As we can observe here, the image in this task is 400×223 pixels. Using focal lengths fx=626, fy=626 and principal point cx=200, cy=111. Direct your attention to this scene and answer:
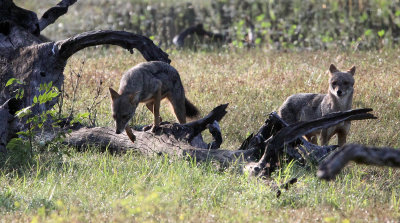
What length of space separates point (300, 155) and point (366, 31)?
9275 millimetres

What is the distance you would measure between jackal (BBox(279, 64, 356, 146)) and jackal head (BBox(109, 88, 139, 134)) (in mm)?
2338

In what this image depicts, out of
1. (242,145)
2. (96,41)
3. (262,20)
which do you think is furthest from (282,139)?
(262,20)

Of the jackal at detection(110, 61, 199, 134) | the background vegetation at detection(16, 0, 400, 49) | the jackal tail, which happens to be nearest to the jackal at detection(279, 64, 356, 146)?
the jackal tail

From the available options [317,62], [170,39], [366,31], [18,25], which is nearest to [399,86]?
[317,62]

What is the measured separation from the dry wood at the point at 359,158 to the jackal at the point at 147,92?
3.98 metres

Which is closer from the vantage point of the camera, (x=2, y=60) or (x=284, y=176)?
(x=284, y=176)

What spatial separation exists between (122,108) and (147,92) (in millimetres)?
484

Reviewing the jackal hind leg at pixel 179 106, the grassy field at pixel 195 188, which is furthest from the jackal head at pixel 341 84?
the jackal hind leg at pixel 179 106

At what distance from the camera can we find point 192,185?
645cm

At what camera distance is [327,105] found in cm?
887

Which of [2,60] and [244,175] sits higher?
[2,60]

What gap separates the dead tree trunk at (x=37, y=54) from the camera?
8281mm

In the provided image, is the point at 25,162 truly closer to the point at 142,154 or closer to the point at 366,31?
the point at 142,154

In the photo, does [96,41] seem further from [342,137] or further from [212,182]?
[342,137]
